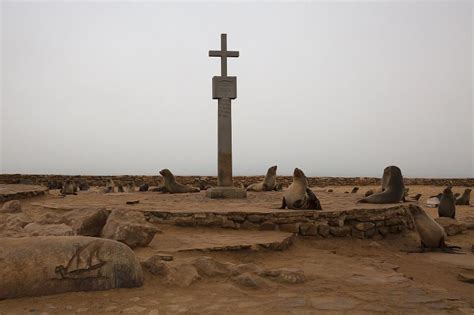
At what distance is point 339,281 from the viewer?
4.87 meters

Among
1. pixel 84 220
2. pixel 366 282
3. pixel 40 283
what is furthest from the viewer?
pixel 84 220

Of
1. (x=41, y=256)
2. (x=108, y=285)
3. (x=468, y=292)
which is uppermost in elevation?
(x=41, y=256)

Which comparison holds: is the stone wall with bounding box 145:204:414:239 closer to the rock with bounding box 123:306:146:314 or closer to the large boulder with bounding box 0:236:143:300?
the large boulder with bounding box 0:236:143:300

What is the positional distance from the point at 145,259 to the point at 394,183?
7662mm

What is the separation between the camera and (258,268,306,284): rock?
4.68 metres

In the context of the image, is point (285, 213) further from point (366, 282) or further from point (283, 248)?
point (366, 282)

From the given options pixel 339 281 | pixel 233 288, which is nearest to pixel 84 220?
pixel 233 288

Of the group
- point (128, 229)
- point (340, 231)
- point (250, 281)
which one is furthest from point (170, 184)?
point (250, 281)

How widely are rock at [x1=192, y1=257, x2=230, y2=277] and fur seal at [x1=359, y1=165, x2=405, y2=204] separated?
20.6ft

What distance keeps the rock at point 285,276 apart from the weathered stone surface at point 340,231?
11.2ft

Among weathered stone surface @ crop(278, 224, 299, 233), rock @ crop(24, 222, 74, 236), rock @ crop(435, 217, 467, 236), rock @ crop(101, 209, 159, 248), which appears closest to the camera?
rock @ crop(24, 222, 74, 236)

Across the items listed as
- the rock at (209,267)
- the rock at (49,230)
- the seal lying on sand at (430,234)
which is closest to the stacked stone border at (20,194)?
the rock at (49,230)

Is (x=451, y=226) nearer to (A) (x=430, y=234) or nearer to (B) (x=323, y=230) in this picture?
(A) (x=430, y=234)

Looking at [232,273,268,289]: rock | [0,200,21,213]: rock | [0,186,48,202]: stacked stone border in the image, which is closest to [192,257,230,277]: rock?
[232,273,268,289]: rock
